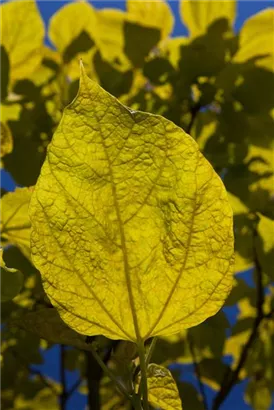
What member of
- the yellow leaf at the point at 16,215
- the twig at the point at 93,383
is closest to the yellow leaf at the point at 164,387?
the yellow leaf at the point at 16,215

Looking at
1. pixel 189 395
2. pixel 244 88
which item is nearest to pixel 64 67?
pixel 244 88

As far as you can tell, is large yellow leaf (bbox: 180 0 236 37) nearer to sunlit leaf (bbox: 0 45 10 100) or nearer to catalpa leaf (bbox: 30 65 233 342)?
sunlit leaf (bbox: 0 45 10 100)

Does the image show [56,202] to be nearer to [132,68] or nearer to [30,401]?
[132,68]

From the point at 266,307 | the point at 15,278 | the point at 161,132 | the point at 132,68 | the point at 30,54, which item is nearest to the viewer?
the point at 161,132

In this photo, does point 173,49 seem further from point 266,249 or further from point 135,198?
point 135,198

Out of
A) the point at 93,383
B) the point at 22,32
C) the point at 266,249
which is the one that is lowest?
the point at 93,383

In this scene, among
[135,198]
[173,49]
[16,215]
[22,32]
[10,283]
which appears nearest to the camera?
[135,198]

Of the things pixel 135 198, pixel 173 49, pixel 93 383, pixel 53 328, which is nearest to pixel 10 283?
pixel 53 328

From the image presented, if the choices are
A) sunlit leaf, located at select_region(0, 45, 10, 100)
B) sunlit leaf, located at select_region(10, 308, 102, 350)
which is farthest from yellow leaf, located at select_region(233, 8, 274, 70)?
sunlit leaf, located at select_region(10, 308, 102, 350)
